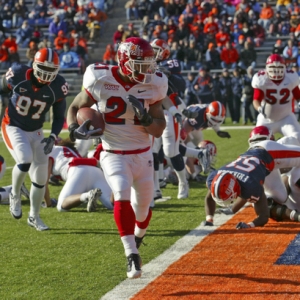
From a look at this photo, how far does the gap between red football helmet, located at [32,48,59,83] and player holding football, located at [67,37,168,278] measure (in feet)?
4.22

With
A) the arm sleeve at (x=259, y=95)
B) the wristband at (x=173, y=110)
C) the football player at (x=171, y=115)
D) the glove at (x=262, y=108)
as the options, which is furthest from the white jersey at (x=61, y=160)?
the arm sleeve at (x=259, y=95)

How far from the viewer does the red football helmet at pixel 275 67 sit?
8.02 m

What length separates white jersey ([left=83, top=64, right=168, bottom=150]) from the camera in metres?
4.36

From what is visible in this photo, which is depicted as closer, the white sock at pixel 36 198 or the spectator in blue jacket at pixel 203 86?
the white sock at pixel 36 198

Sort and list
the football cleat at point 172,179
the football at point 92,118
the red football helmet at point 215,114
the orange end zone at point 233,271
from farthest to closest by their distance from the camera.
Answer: the red football helmet at point 215,114
the football cleat at point 172,179
the football at point 92,118
the orange end zone at point 233,271

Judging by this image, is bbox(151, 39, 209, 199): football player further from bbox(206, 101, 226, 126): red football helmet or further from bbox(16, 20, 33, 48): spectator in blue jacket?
bbox(16, 20, 33, 48): spectator in blue jacket

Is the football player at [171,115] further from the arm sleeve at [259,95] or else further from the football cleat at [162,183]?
the arm sleeve at [259,95]

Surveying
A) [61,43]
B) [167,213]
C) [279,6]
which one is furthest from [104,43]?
[167,213]

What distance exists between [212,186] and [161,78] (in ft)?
3.93

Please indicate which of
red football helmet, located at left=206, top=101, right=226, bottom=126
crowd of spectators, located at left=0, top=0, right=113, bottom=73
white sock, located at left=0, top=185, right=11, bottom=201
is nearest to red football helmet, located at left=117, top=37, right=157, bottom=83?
white sock, located at left=0, top=185, right=11, bottom=201

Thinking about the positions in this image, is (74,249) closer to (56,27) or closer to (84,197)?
(84,197)

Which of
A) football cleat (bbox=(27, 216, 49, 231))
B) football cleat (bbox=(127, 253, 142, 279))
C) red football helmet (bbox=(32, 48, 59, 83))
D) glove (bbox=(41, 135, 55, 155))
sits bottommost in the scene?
football cleat (bbox=(27, 216, 49, 231))

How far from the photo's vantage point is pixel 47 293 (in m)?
3.98

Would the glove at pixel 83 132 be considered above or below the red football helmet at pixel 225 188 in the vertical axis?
above
